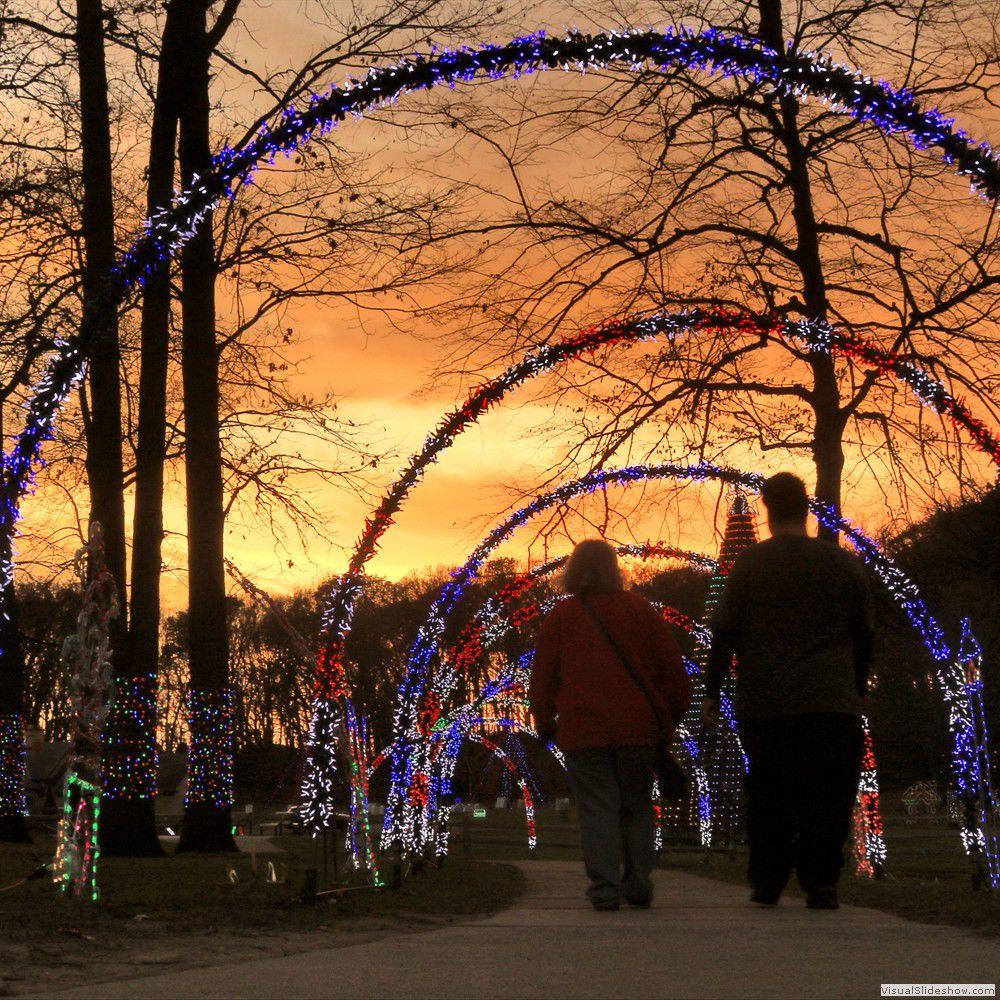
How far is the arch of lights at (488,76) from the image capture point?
9.55 m

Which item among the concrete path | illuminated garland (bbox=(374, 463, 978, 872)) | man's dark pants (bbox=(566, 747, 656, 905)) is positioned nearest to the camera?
the concrete path

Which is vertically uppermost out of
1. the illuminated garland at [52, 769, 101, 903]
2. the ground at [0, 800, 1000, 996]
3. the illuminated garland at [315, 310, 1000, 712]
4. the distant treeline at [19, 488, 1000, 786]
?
the distant treeline at [19, 488, 1000, 786]

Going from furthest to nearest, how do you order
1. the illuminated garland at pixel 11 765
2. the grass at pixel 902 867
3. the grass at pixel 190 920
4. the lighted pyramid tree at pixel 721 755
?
the lighted pyramid tree at pixel 721 755
the illuminated garland at pixel 11 765
the grass at pixel 902 867
the grass at pixel 190 920

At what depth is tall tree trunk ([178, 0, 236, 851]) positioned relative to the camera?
19203 mm

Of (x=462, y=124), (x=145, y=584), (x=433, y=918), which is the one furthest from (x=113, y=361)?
(x=433, y=918)

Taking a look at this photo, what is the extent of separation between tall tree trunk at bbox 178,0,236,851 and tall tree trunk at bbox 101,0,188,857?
12.3 inches

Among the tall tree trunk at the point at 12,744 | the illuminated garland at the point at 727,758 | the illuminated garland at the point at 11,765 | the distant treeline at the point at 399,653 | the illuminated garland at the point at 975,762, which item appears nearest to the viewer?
the illuminated garland at the point at 975,762

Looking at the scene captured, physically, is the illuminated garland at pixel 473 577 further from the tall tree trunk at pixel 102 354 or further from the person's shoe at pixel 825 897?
the person's shoe at pixel 825 897

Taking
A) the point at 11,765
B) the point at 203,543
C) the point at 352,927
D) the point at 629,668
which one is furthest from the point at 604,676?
the point at 11,765

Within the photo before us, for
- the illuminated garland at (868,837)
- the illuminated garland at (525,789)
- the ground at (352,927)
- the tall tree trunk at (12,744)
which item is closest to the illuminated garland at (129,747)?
the tall tree trunk at (12,744)

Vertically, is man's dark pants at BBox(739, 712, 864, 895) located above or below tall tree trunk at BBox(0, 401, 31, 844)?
below

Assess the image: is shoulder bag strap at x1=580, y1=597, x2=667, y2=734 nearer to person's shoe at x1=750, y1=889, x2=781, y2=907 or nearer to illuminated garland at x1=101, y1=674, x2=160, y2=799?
person's shoe at x1=750, y1=889, x2=781, y2=907

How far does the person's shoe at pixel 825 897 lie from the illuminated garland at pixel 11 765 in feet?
51.0

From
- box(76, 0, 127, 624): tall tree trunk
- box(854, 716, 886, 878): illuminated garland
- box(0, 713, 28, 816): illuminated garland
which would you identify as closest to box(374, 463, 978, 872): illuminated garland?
box(854, 716, 886, 878): illuminated garland
